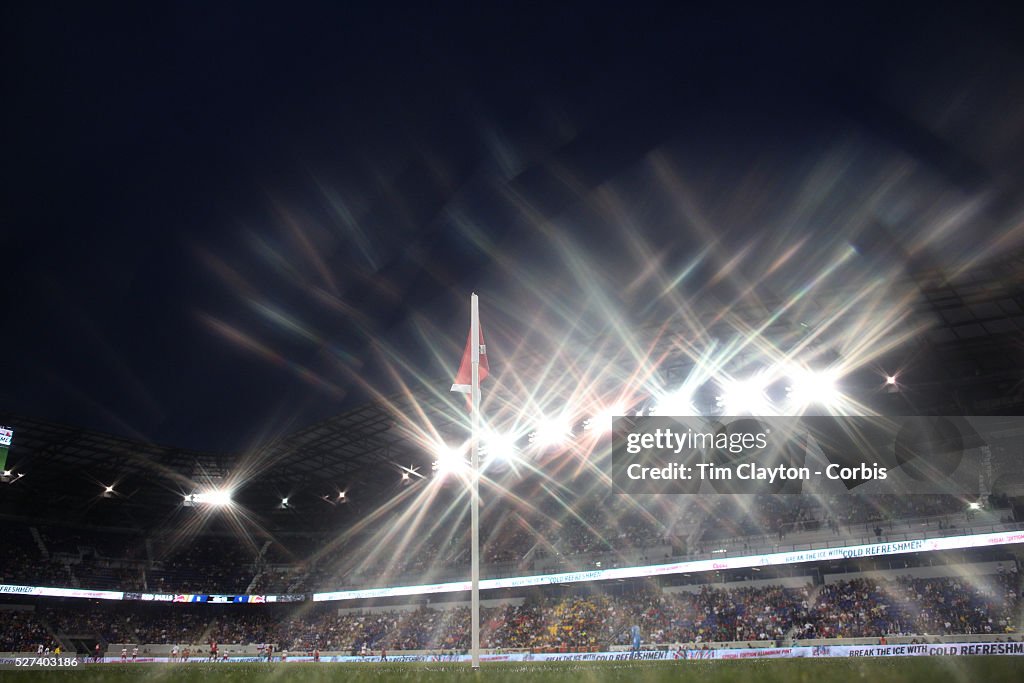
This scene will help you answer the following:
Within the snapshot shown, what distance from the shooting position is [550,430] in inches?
1618

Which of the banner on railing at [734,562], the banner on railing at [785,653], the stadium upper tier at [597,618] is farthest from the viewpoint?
the stadium upper tier at [597,618]

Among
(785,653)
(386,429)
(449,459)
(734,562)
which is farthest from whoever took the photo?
(449,459)

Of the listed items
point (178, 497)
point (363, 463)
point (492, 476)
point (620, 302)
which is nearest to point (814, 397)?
point (620, 302)

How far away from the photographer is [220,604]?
201ft

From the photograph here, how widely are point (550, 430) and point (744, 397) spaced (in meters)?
11.7

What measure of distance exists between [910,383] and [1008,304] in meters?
6.26

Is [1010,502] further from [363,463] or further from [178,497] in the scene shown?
[178,497]

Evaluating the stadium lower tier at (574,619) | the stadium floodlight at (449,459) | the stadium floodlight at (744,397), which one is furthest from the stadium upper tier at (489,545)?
the stadium floodlight at (449,459)

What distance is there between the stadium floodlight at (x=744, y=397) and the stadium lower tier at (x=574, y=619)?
362 inches

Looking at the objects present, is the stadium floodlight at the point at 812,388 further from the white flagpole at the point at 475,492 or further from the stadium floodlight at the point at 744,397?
the white flagpole at the point at 475,492

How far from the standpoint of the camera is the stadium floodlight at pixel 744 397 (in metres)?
34.8

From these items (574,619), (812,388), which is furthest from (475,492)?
(574,619)

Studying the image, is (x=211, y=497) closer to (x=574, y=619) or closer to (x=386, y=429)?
(x=386, y=429)

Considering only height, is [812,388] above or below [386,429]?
below
